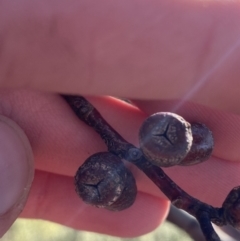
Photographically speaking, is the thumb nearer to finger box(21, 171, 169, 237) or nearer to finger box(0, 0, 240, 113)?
finger box(0, 0, 240, 113)

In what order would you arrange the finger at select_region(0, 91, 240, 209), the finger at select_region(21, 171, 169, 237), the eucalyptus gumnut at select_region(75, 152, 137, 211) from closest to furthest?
the eucalyptus gumnut at select_region(75, 152, 137, 211), the finger at select_region(0, 91, 240, 209), the finger at select_region(21, 171, 169, 237)

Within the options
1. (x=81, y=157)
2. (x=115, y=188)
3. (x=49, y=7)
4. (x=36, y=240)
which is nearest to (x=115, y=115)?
(x=81, y=157)

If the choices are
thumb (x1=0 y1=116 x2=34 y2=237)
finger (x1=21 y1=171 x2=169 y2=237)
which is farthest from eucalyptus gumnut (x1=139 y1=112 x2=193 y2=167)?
finger (x1=21 y1=171 x2=169 y2=237)

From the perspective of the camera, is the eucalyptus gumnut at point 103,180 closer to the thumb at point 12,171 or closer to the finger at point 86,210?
the thumb at point 12,171

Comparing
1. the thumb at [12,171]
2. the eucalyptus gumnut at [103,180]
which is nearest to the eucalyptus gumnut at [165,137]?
the eucalyptus gumnut at [103,180]

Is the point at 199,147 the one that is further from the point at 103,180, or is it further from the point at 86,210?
the point at 86,210

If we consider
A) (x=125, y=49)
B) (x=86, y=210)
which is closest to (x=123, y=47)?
(x=125, y=49)
